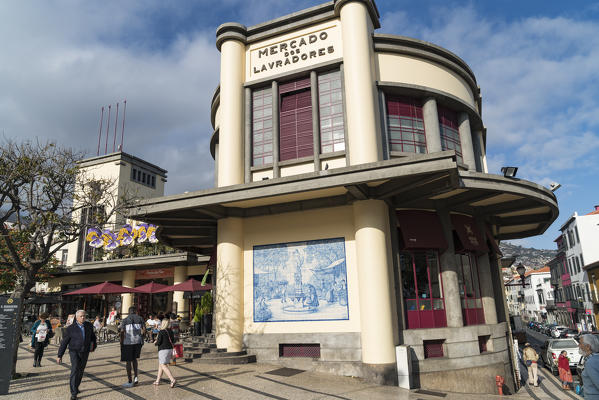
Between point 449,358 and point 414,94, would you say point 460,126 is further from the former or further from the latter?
point 449,358

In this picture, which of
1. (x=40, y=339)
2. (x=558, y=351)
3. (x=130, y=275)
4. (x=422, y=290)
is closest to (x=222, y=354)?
(x=40, y=339)

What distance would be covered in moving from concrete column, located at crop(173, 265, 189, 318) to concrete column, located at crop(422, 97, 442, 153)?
20478 mm

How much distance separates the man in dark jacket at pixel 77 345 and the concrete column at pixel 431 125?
1235 centimetres

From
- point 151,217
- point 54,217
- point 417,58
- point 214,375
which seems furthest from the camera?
point 417,58

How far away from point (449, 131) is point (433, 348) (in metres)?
8.52

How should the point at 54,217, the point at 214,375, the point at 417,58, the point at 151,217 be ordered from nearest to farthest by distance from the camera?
1. the point at 214,375
2. the point at 54,217
3. the point at 151,217
4. the point at 417,58

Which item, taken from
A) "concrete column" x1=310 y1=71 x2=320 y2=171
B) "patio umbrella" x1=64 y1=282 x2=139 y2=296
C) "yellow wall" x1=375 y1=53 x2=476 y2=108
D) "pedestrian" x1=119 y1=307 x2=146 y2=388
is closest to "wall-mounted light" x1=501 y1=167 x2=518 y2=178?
"yellow wall" x1=375 y1=53 x2=476 y2=108

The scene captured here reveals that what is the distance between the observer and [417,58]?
15.7m

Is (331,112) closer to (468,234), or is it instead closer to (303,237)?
(303,237)

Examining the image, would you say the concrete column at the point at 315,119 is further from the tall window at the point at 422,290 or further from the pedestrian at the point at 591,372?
the pedestrian at the point at 591,372

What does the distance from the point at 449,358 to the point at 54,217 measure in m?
13.3

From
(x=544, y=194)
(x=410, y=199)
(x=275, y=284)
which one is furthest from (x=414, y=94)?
(x=275, y=284)

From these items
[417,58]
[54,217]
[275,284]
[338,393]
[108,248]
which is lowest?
[338,393]

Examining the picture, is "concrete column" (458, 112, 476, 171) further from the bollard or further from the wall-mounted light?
the bollard
